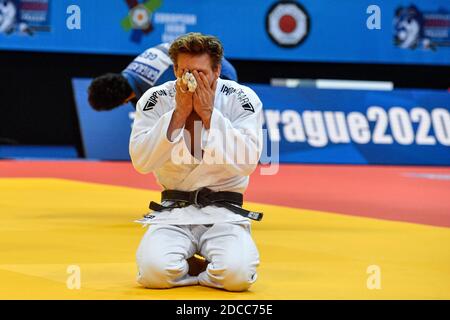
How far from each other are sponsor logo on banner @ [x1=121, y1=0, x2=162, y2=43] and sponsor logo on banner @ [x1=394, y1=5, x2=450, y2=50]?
15.7 ft

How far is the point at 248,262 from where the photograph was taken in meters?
4.28

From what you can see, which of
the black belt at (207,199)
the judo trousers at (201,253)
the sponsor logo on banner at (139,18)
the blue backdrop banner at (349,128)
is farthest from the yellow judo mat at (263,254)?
the sponsor logo on banner at (139,18)

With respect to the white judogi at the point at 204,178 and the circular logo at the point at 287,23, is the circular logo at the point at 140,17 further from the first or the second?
the white judogi at the point at 204,178

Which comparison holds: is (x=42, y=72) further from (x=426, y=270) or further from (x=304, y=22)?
(x=426, y=270)

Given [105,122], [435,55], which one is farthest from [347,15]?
[105,122]

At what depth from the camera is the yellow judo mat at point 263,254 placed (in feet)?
14.0

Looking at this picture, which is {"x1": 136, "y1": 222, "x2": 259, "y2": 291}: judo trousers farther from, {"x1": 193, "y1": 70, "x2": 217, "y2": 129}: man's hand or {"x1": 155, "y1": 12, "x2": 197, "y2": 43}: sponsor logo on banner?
{"x1": 155, "y1": 12, "x2": 197, "y2": 43}: sponsor logo on banner

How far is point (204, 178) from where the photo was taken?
4496 millimetres

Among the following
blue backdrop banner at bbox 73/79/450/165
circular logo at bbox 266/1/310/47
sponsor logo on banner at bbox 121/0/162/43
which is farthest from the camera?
circular logo at bbox 266/1/310/47

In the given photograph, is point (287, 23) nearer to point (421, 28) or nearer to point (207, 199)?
point (421, 28)

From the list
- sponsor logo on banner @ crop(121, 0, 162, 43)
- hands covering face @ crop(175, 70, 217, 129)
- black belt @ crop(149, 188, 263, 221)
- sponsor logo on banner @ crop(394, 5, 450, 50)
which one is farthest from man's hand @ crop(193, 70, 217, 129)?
sponsor logo on banner @ crop(394, 5, 450, 50)

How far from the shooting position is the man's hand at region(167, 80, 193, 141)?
4238 mm
